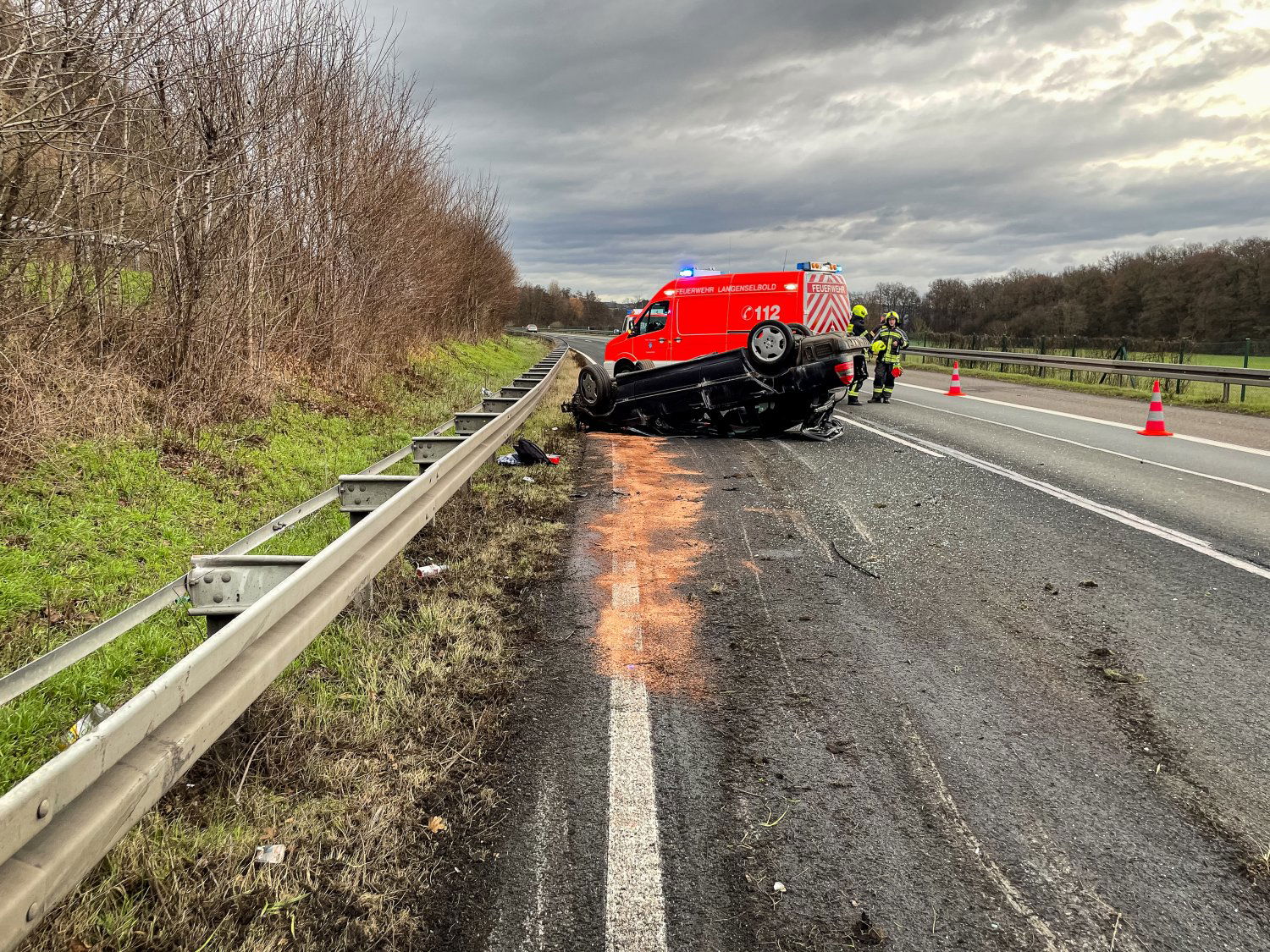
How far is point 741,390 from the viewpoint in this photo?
10.8 meters

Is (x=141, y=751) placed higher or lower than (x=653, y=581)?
higher

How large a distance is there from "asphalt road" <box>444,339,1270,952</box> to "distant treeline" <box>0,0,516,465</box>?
411cm

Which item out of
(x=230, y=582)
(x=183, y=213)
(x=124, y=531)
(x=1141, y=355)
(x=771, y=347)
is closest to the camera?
(x=230, y=582)

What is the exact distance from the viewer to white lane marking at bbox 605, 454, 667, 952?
2020mm

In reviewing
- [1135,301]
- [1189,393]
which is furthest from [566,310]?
[1189,393]

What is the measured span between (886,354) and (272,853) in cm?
1538

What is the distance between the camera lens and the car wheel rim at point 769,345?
1053cm

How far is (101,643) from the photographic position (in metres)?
3.26

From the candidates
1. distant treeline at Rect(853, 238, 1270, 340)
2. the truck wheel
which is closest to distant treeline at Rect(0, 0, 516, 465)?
the truck wheel

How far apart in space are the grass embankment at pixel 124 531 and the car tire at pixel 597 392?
3.94 meters

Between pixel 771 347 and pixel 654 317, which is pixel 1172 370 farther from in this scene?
pixel 771 347

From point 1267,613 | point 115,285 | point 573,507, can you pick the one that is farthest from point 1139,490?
point 115,285

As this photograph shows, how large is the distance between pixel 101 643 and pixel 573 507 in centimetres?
398

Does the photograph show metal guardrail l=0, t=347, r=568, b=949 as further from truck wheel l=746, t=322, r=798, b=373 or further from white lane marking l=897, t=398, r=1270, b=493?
white lane marking l=897, t=398, r=1270, b=493
